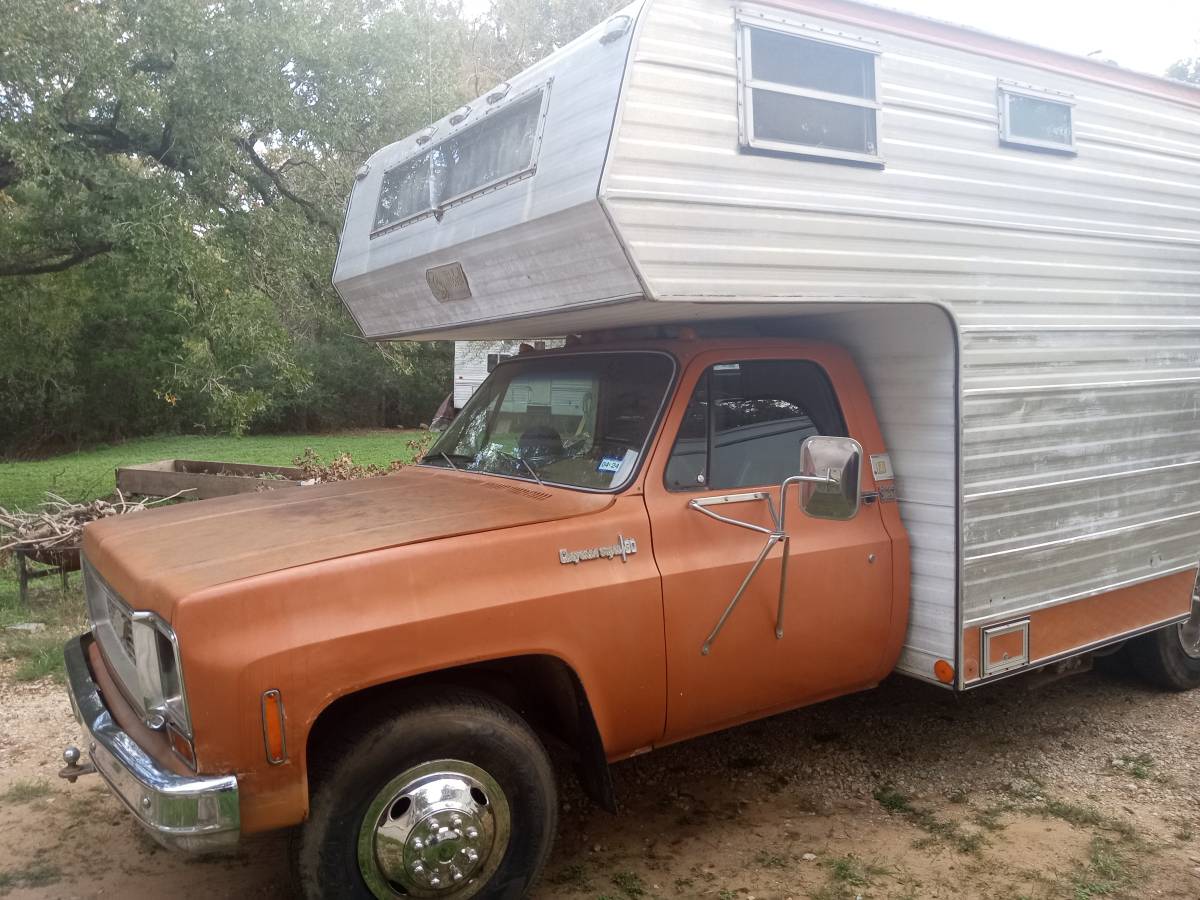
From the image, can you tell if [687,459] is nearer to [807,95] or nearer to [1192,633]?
[807,95]

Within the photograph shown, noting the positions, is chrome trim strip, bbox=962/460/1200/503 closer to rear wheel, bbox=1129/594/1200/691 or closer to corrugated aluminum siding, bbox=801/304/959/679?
corrugated aluminum siding, bbox=801/304/959/679

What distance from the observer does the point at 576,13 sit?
2767 centimetres

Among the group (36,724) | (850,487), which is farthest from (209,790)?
(36,724)

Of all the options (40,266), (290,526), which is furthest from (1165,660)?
(40,266)

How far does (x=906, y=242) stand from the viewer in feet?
12.5

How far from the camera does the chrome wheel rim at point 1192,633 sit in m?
5.36

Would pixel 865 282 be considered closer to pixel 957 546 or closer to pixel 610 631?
pixel 957 546

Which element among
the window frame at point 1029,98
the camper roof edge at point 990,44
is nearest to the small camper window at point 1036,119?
the window frame at point 1029,98

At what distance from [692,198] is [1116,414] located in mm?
2627

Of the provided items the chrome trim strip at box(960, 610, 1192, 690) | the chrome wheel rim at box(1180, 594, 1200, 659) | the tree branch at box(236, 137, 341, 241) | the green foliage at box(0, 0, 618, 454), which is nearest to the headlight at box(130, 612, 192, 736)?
the chrome trim strip at box(960, 610, 1192, 690)

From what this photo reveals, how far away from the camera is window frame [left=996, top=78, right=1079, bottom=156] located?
4141mm

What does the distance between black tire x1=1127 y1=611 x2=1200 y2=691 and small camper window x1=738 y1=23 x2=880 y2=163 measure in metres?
3.32

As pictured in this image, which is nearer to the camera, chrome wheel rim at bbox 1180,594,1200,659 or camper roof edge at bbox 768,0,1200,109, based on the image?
camper roof edge at bbox 768,0,1200,109

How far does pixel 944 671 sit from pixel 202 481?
6.97 meters
